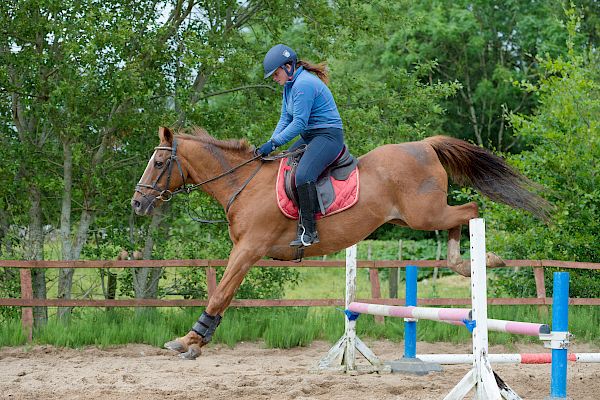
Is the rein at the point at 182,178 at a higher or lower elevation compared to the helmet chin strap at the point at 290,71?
lower

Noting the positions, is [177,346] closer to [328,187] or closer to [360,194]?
[328,187]

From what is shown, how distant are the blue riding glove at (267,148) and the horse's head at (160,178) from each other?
700 mm

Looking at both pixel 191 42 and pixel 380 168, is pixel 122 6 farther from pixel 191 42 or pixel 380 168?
pixel 380 168

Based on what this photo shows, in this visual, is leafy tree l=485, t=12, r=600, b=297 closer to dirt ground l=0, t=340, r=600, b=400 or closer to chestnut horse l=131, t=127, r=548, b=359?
dirt ground l=0, t=340, r=600, b=400

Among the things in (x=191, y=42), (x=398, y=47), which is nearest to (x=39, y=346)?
(x=191, y=42)

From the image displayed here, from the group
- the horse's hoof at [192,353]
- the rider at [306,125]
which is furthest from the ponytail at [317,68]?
the horse's hoof at [192,353]

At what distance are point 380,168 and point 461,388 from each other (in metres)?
2.20

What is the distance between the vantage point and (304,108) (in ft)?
21.2

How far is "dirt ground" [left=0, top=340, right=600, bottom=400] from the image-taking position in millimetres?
6219

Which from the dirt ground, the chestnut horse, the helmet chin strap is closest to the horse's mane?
the chestnut horse

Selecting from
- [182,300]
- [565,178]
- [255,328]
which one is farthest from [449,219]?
[565,178]

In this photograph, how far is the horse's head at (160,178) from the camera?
6.66 metres

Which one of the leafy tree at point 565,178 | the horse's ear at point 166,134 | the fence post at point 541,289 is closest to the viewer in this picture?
the horse's ear at point 166,134

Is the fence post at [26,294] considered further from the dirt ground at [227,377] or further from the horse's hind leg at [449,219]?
the horse's hind leg at [449,219]
